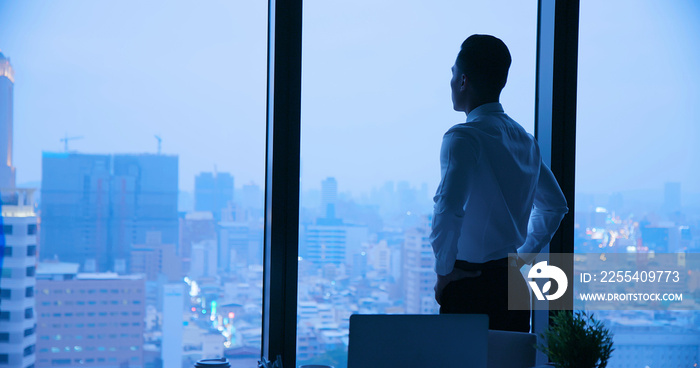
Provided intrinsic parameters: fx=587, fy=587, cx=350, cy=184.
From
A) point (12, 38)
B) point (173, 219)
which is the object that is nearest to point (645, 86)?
point (173, 219)

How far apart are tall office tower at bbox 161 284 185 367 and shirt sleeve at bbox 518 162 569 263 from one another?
1.37 m

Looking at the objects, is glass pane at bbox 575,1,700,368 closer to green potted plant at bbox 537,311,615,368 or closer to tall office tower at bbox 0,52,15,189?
green potted plant at bbox 537,311,615,368

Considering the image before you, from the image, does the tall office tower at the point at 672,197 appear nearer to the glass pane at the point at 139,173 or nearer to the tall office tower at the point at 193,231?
the glass pane at the point at 139,173

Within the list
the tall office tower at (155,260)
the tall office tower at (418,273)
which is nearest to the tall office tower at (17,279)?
the tall office tower at (155,260)

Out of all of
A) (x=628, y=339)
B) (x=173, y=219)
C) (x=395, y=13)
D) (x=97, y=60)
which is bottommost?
(x=628, y=339)

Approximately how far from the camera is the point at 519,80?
280 cm

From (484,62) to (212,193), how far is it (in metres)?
1.20

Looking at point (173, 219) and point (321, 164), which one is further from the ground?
point (321, 164)

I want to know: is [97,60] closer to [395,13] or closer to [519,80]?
[395,13]

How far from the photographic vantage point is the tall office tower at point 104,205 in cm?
227

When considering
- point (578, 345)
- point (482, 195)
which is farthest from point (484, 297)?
point (578, 345)

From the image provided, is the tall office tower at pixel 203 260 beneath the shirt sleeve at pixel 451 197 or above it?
beneath

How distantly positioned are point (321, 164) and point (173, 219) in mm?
652

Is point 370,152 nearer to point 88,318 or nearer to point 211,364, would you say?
point 211,364
